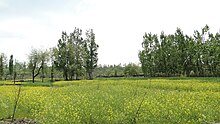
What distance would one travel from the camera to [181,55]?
222ft

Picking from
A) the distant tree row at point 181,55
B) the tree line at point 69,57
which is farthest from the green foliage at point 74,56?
the distant tree row at point 181,55

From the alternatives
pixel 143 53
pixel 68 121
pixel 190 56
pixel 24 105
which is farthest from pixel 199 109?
pixel 143 53

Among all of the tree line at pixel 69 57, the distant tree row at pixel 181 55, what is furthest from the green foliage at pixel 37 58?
the distant tree row at pixel 181 55

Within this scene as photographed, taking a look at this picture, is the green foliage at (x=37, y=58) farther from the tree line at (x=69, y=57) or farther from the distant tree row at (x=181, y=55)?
the distant tree row at (x=181, y=55)

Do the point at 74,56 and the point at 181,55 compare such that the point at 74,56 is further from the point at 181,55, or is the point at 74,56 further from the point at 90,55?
the point at 181,55

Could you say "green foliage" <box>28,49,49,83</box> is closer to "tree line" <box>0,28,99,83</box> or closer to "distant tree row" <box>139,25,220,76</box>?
"tree line" <box>0,28,99,83</box>

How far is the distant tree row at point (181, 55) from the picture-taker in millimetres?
61406

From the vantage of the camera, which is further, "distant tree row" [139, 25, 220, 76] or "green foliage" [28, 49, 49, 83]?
"green foliage" [28, 49, 49, 83]

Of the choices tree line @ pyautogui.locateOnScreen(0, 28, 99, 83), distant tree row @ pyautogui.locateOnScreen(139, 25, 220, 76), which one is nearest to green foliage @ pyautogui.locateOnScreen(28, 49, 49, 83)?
tree line @ pyautogui.locateOnScreen(0, 28, 99, 83)

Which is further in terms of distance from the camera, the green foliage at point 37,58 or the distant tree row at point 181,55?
the green foliage at point 37,58

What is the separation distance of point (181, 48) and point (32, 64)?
4013 cm

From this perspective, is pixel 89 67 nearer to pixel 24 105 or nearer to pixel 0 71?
pixel 0 71

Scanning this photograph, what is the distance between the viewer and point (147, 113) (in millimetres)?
12375

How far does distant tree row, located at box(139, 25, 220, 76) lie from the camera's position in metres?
61.4
